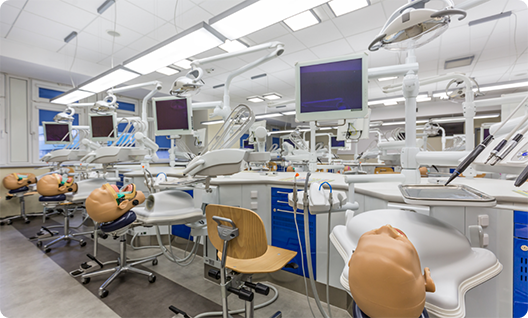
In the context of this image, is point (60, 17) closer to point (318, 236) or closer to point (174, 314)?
point (174, 314)

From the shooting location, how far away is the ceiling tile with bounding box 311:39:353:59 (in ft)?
14.5

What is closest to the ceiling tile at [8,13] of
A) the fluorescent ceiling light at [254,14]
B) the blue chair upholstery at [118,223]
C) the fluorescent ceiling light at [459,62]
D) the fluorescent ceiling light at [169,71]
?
the fluorescent ceiling light at [169,71]

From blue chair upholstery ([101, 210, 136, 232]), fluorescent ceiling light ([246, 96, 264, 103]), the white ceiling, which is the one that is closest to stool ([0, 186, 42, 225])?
the white ceiling

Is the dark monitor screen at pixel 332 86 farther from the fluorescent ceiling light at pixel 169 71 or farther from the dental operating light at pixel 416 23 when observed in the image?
A: the fluorescent ceiling light at pixel 169 71

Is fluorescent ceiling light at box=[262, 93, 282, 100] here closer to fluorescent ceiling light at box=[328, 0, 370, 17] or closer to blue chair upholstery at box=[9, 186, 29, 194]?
fluorescent ceiling light at box=[328, 0, 370, 17]

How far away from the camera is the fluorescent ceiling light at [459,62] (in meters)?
5.06

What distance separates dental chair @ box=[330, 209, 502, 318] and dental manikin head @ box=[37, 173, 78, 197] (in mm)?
3437

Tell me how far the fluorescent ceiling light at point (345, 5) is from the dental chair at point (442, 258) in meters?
3.06

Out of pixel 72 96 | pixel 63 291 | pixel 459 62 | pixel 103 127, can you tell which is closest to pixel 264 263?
pixel 63 291

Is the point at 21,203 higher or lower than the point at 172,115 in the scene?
lower

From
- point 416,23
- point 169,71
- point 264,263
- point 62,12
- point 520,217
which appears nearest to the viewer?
point 416,23

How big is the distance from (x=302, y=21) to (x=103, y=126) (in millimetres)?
3582

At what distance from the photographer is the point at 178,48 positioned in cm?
296

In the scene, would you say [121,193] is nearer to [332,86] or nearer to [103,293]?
[103,293]
